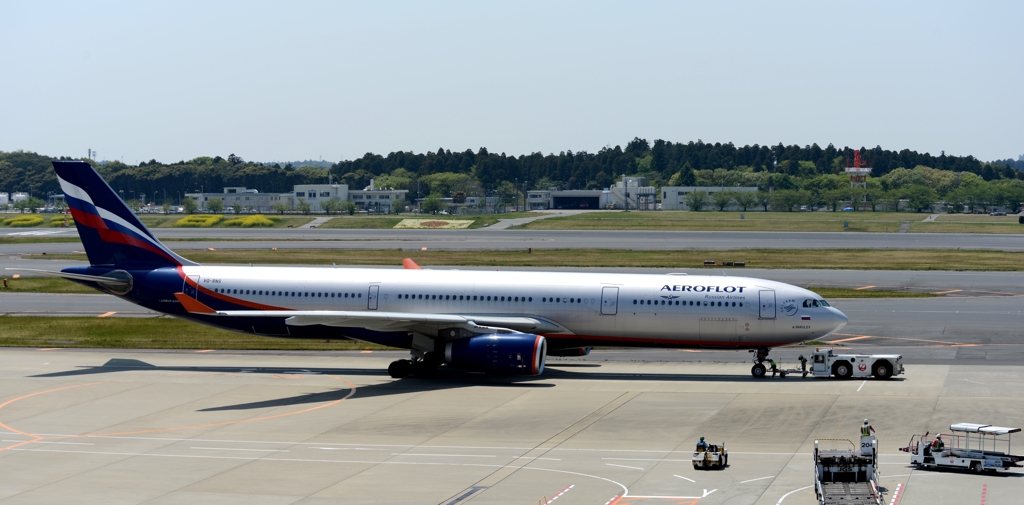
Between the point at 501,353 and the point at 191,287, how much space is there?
608 inches

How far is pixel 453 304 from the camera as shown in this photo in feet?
143

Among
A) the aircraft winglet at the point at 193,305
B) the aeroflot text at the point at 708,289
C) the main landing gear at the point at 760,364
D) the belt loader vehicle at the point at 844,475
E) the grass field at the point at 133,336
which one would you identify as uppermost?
the aeroflot text at the point at 708,289

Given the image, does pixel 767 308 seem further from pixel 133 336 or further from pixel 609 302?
pixel 133 336

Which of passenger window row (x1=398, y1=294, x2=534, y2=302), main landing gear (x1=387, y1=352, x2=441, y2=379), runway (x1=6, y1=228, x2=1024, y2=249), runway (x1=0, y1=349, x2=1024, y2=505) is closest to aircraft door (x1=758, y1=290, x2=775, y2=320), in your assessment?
runway (x1=0, y1=349, x2=1024, y2=505)

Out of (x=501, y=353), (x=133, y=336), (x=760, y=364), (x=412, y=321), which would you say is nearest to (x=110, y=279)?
(x=133, y=336)

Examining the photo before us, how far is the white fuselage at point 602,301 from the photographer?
41.9 m

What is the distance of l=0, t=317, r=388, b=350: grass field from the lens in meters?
51.5

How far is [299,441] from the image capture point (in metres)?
31.1

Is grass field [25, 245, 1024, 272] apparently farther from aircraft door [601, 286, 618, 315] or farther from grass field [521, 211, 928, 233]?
aircraft door [601, 286, 618, 315]

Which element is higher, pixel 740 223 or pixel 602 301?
pixel 602 301

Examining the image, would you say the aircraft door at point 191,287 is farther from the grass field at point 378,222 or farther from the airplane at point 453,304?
the grass field at point 378,222

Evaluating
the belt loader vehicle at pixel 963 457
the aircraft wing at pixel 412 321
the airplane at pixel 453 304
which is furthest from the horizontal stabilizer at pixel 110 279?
the belt loader vehicle at pixel 963 457

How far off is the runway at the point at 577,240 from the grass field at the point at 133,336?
53.7m

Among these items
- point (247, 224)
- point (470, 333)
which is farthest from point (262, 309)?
point (247, 224)
